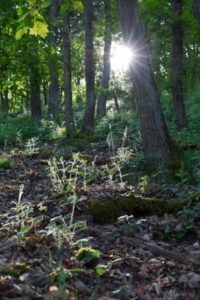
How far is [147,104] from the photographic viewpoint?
25.9 feet

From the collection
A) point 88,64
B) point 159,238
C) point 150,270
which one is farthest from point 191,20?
point 150,270

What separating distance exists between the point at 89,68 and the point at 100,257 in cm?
1076

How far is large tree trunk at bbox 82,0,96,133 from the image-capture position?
1402 centimetres

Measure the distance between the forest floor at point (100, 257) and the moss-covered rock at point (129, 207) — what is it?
0.11 m

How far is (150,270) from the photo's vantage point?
3.95 metres

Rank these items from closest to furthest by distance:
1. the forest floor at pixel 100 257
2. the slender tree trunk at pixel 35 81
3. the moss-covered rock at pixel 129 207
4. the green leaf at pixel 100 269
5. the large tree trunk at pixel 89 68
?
the forest floor at pixel 100 257
the green leaf at pixel 100 269
the moss-covered rock at pixel 129 207
the large tree trunk at pixel 89 68
the slender tree trunk at pixel 35 81

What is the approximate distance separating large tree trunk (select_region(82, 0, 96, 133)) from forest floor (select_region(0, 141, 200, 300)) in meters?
8.95

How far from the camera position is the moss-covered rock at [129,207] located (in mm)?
5273

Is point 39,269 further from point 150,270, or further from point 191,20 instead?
point 191,20

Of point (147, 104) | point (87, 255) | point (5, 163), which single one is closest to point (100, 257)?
point (87, 255)

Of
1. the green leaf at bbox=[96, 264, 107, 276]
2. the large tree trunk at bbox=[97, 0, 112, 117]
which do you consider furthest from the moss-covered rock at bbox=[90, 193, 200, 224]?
the large tree trunk at bbox=[97, 0, 112, 117]

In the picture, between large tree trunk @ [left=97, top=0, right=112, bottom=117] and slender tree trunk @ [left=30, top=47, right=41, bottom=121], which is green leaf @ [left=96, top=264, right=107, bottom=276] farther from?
large tree trunk @ [left=97, top=0, right=112, bottom=117]

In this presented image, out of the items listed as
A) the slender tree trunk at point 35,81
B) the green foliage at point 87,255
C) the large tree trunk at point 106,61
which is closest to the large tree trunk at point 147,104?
the green foliage at point 87,255

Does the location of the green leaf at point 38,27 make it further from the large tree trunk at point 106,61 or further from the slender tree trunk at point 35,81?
the large tree trunk at point 106,61
